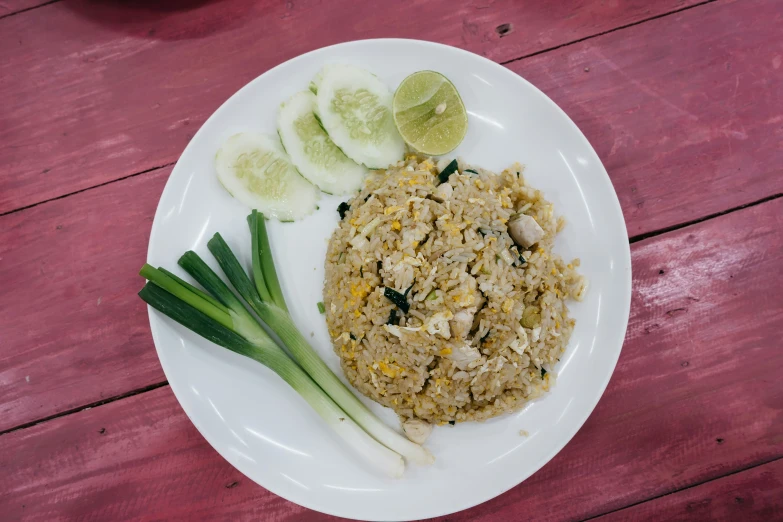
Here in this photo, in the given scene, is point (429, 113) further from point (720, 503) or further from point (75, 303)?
point (720, 503)

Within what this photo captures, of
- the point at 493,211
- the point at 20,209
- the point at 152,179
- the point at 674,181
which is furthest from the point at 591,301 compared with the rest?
the point at 20,209

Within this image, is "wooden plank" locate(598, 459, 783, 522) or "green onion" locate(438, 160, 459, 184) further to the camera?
"wooden plank" locate(598, 459, 783, 522)

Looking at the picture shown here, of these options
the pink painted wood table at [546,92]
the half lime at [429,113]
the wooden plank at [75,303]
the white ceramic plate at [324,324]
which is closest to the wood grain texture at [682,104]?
the pink painted wood table at [546,92]

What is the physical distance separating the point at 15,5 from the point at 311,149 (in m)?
1.96

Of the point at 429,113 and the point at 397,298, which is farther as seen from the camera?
the point at 429,113

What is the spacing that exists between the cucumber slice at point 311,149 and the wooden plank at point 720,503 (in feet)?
7.07

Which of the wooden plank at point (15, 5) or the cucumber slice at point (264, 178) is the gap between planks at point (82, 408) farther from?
the wooden plank at point (15, 5)

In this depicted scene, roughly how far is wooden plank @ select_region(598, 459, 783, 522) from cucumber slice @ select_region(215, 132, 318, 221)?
7.25 feet

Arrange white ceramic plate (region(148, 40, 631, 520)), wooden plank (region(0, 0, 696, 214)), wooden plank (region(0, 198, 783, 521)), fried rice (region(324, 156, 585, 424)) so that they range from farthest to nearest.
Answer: wooden plank (region(0, 0, 696, 214)) < wooden plank (region(0, 198, 783, 521)) < white ceramic plate (region(148, 40, 631, 520)) < fried rice (region(324, 156, 585, 424))

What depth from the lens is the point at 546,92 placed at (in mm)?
2551

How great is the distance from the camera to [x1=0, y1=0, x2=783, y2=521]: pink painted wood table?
2.45 m

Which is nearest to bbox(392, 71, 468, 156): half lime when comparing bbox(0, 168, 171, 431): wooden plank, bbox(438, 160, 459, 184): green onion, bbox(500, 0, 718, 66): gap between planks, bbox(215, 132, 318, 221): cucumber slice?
bbox(438, 160, 459, 184): green onion

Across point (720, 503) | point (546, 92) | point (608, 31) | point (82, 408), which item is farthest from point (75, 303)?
point (720, 503)

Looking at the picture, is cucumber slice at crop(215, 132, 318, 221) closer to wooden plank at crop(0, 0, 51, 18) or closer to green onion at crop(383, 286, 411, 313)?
green onion at crop(383, 286, 411, 313)
